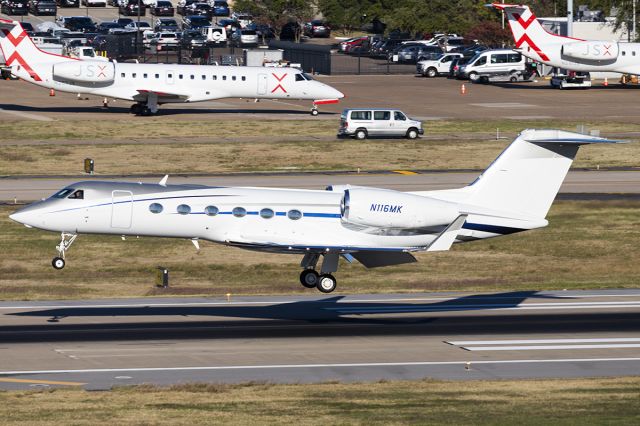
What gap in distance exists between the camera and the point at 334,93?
90.6m

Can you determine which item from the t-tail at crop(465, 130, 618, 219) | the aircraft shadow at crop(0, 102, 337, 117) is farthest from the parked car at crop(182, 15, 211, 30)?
the t-tail at crop(465, 130, 618, 219)

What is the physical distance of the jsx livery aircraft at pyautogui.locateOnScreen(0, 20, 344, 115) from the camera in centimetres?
8525

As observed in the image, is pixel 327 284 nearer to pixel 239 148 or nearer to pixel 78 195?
pixel 78 195

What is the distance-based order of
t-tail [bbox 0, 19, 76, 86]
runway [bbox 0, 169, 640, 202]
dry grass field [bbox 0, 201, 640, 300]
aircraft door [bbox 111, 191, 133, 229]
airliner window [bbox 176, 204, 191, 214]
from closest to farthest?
aircraft door [bbox 111, 191, 133, 229], airliner window [bbox 176, 204, 191, 214], dry grass field [bbox 0, 201, 640, 300], runway [bbox 0, 169, 640, 202], t-tail [bbox 0, 19, 76, 86]

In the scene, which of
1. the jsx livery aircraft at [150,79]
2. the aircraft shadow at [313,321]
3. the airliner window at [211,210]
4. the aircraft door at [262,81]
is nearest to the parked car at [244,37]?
the jsx livery aircraft at [150,79]

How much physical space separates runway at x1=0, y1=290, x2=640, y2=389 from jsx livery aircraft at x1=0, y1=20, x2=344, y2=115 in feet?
144

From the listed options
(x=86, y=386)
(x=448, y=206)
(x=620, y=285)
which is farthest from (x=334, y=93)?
(x=86, y=386)

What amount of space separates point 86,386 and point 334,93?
6056cm

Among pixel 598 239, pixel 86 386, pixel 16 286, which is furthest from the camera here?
pixel 598 239

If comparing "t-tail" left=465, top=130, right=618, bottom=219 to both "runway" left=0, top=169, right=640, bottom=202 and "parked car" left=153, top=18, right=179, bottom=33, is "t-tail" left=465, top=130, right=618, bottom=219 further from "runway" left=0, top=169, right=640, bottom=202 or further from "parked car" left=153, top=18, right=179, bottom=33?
"parked car" left=153, top=18, right=179, bottom=33

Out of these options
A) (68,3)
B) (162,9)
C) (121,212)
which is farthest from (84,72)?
(68,3)

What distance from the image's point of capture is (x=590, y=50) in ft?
334

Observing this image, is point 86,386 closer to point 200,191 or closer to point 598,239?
point 200,191

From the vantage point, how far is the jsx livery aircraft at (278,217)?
38.2 meters
